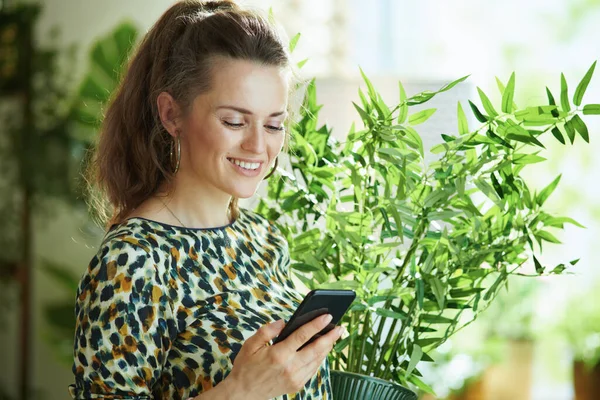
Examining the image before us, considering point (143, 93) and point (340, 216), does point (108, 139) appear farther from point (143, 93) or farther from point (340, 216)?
point (340, 216)

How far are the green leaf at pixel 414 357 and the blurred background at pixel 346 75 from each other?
2657 millimetres

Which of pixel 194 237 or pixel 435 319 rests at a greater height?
pixel 194 237

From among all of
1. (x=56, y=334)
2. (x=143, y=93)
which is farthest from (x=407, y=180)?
(x=56, y=334)

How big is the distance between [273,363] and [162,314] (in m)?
0.20

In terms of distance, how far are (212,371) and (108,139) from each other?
51cm

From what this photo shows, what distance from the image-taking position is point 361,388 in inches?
62.2

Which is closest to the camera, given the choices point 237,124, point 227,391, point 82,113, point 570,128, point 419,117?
point 227,391

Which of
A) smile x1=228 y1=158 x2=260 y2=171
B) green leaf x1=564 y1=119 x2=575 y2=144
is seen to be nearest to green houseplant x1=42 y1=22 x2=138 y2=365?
smile x1=228 y1=158 x2=260 y2=171

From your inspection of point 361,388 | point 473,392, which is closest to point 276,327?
point 361,388

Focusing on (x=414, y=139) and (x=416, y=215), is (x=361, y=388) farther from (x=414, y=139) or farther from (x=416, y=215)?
(x=414, y=139)

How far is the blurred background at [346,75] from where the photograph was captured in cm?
451

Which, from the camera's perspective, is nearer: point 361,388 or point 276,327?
point 276,327

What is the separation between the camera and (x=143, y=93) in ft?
5.13

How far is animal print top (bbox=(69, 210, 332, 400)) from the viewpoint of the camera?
1.26m
